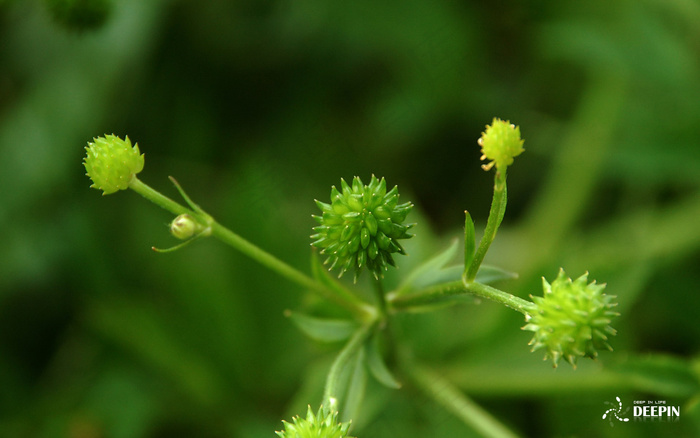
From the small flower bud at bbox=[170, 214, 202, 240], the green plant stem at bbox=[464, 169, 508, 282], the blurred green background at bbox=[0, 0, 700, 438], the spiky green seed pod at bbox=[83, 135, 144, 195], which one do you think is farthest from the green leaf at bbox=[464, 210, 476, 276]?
the blurred green background at bbox=[0, 0, 700, 438]

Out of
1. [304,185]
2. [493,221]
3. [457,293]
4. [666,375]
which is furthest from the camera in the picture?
[304,185]

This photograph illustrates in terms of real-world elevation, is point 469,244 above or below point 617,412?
below

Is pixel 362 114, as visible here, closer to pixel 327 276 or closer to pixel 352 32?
pixel 352 32

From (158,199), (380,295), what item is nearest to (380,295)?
(380,295)

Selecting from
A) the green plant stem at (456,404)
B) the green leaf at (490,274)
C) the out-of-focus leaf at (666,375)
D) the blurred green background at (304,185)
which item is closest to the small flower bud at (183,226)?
the green leaf at (490,274)

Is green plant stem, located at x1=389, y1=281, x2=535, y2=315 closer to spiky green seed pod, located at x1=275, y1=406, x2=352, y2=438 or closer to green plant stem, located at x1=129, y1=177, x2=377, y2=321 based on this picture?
green plant stem, located at x1=129, y1=177, x2=377, y2=321

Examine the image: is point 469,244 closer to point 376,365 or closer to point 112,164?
point 376,365
